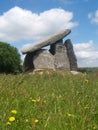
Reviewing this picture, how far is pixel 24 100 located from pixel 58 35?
86.8 feet

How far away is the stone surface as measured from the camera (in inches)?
1196

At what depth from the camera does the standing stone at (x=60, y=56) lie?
104 ft

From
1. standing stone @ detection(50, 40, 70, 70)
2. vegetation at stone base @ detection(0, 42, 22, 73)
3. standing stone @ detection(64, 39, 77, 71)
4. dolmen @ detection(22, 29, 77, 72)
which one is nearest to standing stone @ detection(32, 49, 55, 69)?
dolmen @ detection(22, 29, 77, 72)

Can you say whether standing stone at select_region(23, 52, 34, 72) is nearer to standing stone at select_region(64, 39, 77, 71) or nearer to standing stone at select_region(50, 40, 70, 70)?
standing stone at select_region(50, 40, 70, 70)

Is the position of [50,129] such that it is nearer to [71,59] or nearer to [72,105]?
[72,105]

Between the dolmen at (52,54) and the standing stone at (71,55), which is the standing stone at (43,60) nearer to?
the dolmen at (52,54)

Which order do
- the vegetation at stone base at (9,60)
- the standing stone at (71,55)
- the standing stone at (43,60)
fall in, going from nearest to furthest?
1. the standing stone at (43,60)
2. the vegetation at stone base at (9,60)
3. the standing stone at (71,55)

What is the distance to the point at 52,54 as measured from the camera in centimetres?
3309

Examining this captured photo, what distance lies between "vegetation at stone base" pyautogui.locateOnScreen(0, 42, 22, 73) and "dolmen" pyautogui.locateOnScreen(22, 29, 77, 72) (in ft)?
2.91

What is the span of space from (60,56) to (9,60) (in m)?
4.28

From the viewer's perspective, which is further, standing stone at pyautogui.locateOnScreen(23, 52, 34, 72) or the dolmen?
standing stone at pyautogui.locateOnScreen(23, 52, 34, 72)

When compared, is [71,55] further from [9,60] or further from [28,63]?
[9,60]

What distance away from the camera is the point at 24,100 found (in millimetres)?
5637

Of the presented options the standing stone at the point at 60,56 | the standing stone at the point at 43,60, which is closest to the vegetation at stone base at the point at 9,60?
the standing stone at the point at 43,60
